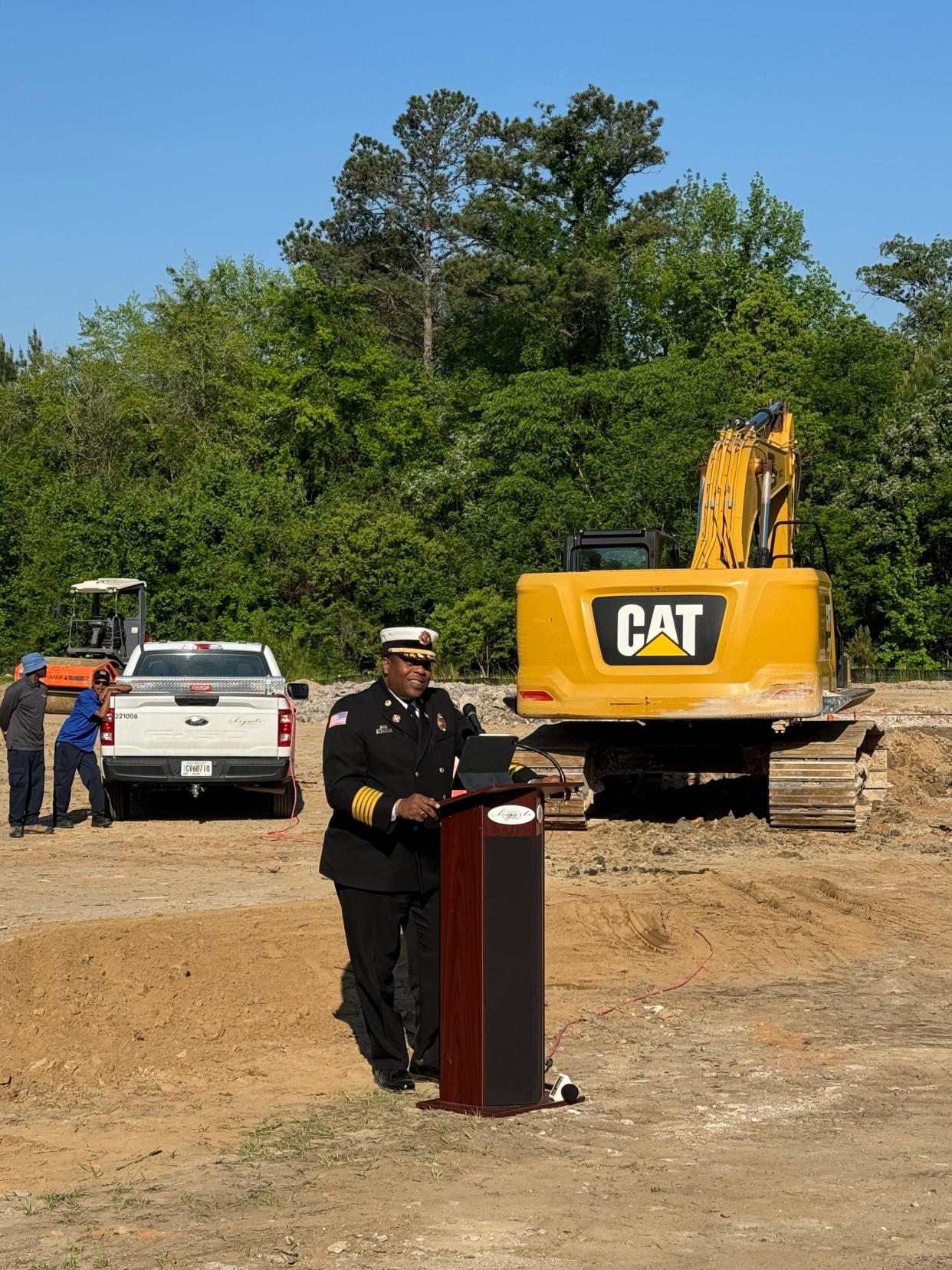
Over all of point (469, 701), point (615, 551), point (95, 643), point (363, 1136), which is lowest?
point (363, 1136)

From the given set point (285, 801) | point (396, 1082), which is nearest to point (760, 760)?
point (285, 801)

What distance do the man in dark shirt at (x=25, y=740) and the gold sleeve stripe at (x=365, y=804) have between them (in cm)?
1009

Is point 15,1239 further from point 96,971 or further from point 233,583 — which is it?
point 233,583

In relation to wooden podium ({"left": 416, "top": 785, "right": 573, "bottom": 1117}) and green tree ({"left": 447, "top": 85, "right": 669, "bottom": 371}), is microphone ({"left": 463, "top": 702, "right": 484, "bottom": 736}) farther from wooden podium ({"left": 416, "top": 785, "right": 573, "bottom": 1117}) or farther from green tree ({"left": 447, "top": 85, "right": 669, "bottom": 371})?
green tree ({"left": 447, "top": 85, "right": 669, "bottom": 371})

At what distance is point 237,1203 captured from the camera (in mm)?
5887

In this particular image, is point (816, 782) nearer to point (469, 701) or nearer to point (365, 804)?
point (365, 804)

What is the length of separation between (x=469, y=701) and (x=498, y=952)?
2807cm

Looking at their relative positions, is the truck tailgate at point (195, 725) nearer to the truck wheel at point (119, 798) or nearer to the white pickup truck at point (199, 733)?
the white pickup truck at point (199, 733)

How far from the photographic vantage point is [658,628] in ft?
51.4

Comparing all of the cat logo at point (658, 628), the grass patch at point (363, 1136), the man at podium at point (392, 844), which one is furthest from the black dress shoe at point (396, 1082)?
the cat logo at point (658, 628)

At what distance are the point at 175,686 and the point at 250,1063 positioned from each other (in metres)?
9.22

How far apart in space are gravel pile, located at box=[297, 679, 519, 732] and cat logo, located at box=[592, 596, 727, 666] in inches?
527

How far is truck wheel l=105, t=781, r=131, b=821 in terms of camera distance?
→ 59.5ft

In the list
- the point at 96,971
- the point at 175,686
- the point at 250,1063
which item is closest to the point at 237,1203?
the point at 250,1063
